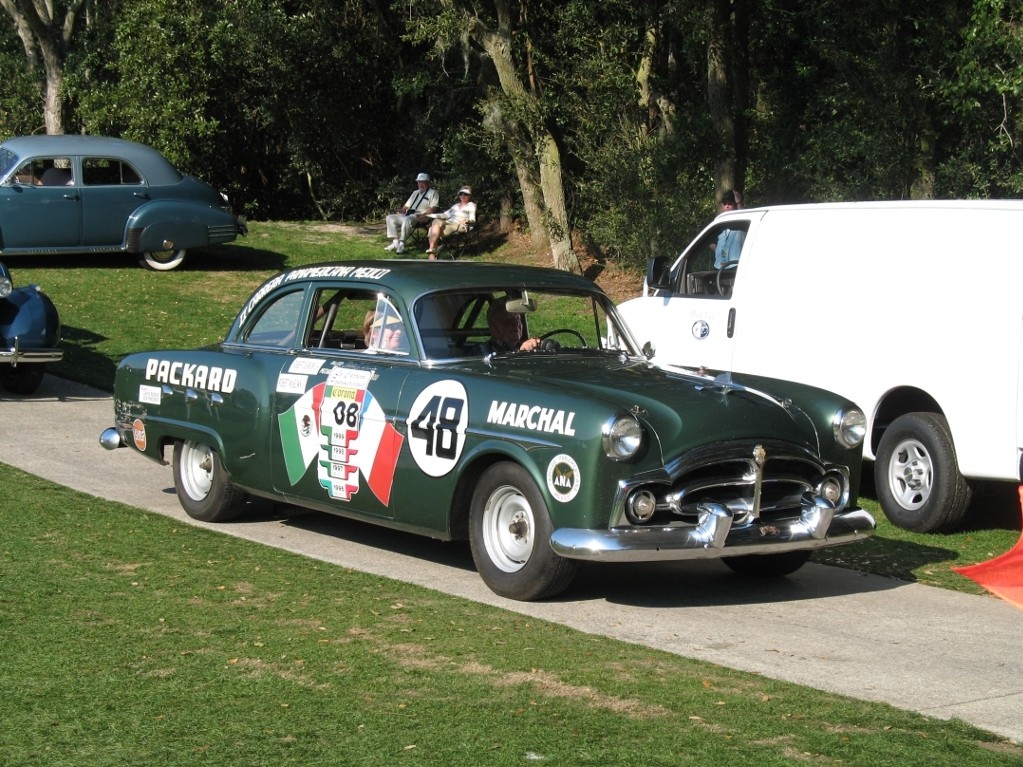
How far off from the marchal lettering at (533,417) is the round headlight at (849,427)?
1.62m

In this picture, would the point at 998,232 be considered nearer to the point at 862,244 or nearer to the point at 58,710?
the point at 862,244

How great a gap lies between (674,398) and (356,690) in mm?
2493

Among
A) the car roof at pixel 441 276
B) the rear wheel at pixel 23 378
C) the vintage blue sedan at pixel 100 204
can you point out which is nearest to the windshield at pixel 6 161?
the vintage blue sedan at pixel 100 204

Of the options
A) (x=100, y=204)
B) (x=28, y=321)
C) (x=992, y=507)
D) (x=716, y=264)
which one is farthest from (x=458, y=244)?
(x=992, y=507)

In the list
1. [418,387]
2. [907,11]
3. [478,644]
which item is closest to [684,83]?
[907,11]

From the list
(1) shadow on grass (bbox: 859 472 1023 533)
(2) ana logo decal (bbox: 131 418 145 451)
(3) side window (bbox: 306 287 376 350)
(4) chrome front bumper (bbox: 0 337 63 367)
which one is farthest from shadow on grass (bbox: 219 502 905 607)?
(4) chrome front bumper (bbox: 0 337 63 367)

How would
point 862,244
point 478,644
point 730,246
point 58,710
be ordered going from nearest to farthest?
point 58,710 < point 478,644 < point 862,244 < point 730,246

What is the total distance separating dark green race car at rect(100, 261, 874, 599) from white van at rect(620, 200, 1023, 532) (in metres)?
1.12

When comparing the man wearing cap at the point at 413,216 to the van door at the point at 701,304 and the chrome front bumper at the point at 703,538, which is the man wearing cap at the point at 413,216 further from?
the chrome front bumper at the point at 703,538

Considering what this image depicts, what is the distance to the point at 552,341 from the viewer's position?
8328 millimetres

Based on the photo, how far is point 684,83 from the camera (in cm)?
2348

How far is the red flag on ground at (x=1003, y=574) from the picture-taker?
7.89 meters

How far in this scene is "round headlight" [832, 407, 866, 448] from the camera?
7.58 m

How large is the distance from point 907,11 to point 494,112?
279 inches
